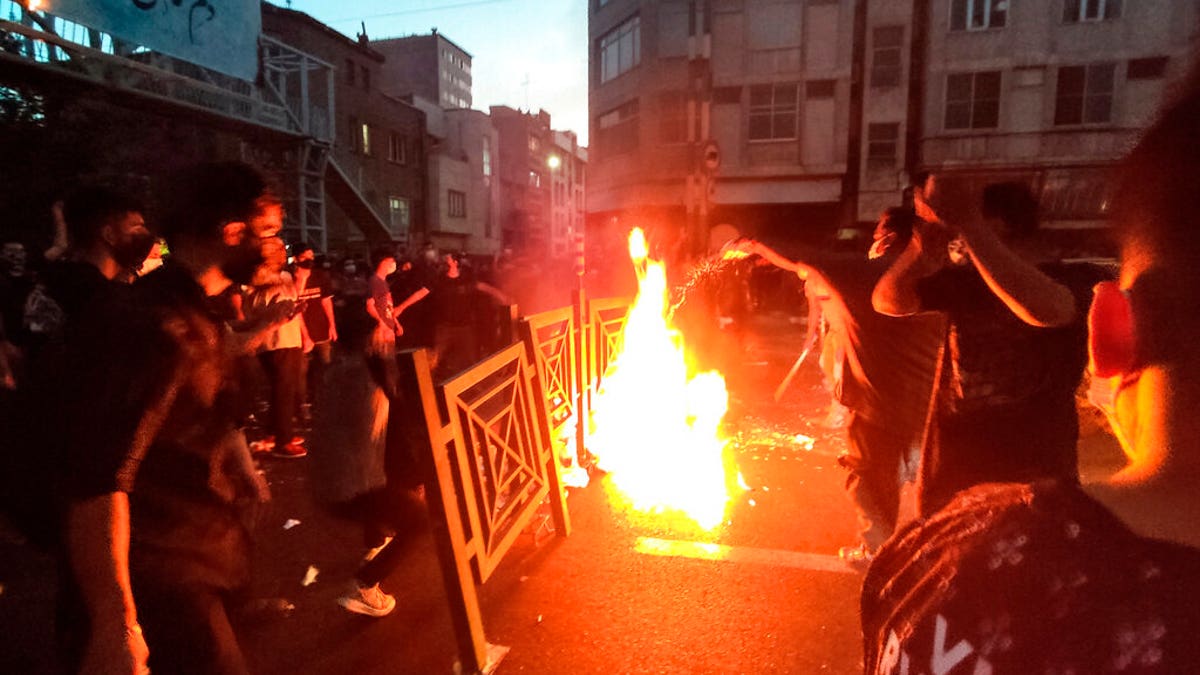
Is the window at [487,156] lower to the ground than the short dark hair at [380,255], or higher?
higher

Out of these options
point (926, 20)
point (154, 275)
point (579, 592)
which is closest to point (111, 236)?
point (154, 275)

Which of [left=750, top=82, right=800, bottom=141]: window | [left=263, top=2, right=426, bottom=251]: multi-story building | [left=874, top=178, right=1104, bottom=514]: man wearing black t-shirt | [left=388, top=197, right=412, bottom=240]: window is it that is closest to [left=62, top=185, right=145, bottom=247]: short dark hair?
[left=874, top=178, right=1104, bottom=514]: man wearing black t-shirt

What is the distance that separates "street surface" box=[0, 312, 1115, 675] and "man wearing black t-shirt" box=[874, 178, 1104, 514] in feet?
4.59

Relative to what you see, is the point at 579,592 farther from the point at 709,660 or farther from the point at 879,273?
the point at 879,273

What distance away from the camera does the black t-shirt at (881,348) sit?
3.88 metres

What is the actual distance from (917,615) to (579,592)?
3303 mm

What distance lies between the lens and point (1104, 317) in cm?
95

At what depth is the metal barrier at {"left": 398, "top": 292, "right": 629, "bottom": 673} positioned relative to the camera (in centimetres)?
312

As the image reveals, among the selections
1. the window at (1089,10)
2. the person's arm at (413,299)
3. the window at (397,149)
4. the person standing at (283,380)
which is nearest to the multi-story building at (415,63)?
the window at (397,149)

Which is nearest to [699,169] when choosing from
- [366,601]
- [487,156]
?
[366,601]

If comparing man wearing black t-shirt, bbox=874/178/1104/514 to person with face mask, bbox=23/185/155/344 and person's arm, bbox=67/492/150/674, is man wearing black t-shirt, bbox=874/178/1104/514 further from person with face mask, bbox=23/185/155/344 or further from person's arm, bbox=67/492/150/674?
person with face mask, bbox=23/185/155/344

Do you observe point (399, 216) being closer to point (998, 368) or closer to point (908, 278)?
point (908, 278)

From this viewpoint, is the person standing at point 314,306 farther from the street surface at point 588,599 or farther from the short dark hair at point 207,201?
the short dark hair at point 207,201

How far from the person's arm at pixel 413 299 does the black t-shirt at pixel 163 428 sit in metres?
6.32
